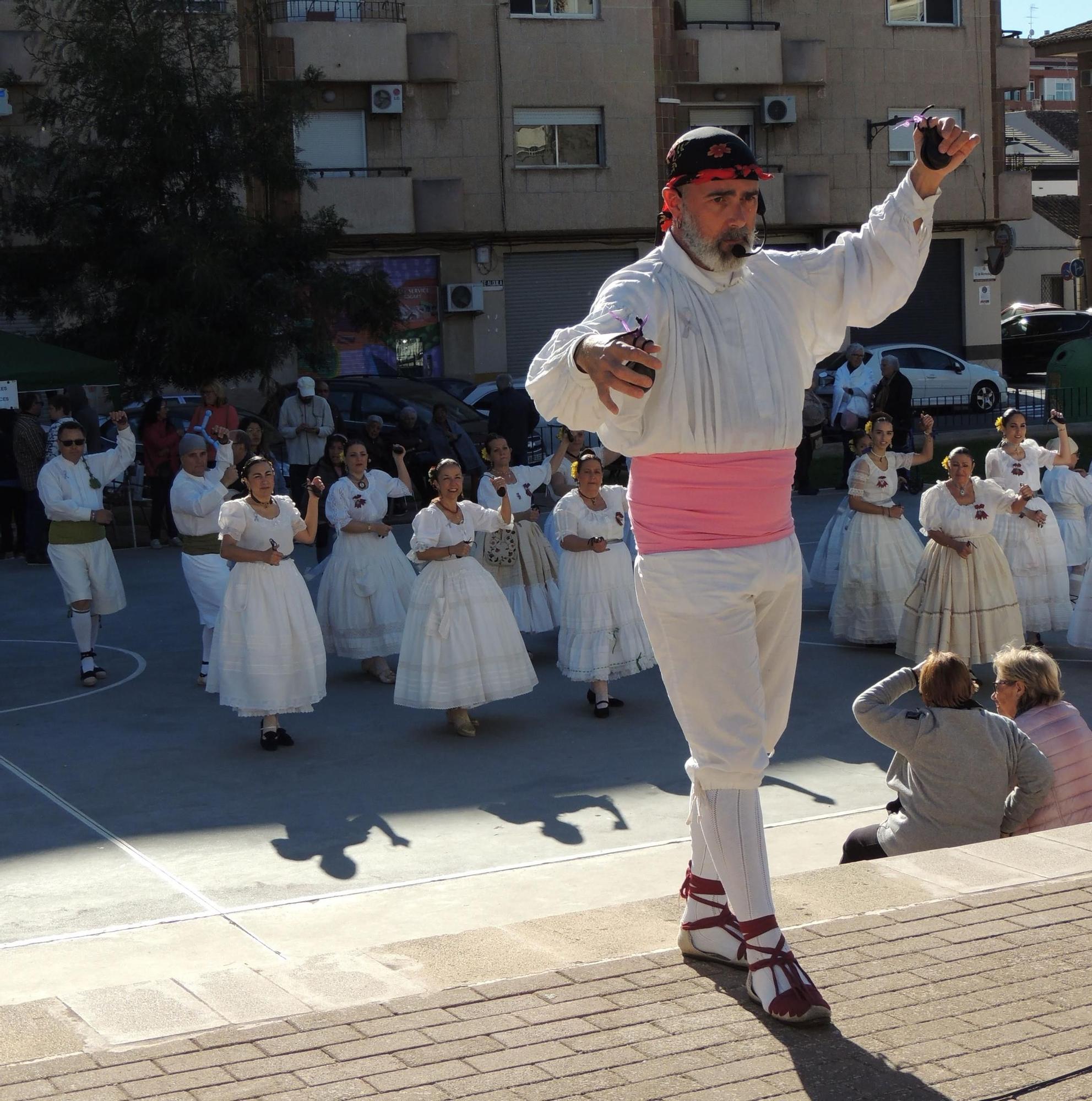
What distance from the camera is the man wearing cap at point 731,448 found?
12.5ft

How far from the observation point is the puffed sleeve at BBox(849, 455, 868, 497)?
12.4 m

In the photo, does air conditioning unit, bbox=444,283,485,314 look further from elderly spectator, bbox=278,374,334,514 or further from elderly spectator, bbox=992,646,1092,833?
elderly spectator, bbox=992,646,1092,833

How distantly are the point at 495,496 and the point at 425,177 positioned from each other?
2083cm

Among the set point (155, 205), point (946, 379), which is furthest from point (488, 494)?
point (946, 379)

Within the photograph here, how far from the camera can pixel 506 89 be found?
31.3 metres

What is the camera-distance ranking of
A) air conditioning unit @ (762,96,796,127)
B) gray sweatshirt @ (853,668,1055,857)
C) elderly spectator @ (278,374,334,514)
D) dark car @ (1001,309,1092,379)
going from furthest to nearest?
dark car @ (1001,309,1092,379) < air conditioning unit @ (762,96,796,127) < elderly spectator @ (278,374,334,514) < gray sweatshirt @ (853,668,1055,857)

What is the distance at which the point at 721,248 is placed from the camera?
390 centimetres

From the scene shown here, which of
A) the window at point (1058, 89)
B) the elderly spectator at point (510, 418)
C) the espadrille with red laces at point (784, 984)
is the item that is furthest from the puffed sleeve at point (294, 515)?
the window at point (1058, 89)

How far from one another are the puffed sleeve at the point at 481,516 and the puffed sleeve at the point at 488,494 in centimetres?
103

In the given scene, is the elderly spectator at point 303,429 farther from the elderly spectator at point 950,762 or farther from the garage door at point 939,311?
the garage door at point 939,311

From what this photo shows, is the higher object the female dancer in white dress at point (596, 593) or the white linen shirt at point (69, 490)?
the white linen shirt at point (69, 490)

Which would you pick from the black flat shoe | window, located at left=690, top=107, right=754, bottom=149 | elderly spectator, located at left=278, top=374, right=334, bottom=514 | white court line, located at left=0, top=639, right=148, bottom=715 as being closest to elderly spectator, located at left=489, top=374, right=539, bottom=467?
elderly spectator, located at left=278, top=374, right=334, bottom=514

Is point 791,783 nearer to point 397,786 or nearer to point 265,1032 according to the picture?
point 397,786

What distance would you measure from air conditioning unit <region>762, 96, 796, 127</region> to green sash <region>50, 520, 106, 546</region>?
79.9ft
